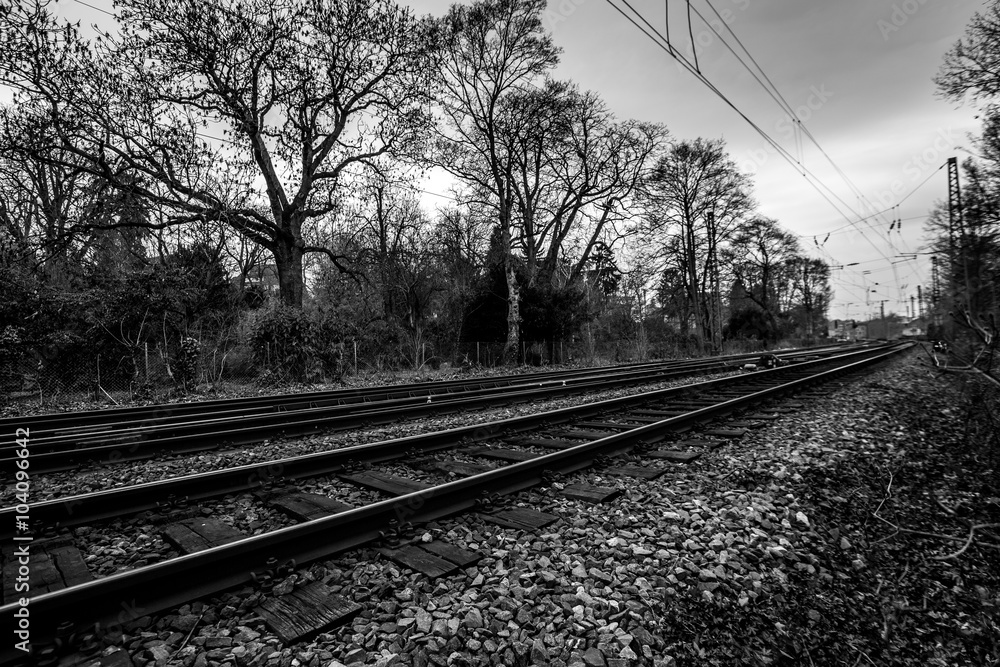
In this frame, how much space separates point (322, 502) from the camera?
4180 mm

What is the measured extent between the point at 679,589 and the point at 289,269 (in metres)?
19.9

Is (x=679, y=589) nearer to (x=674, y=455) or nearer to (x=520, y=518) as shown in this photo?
(x=520, y=518)

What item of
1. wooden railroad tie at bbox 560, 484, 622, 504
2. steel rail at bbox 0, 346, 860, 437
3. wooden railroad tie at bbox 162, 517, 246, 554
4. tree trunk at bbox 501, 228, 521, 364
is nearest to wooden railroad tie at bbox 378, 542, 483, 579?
wooden railroad tie at bbox 162, 517, 246, 554

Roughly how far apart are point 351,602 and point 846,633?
8.87ft

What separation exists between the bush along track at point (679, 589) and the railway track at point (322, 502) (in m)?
0.15

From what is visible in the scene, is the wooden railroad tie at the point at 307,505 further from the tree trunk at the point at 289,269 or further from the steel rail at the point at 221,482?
the tree trunk at the point at 289,269

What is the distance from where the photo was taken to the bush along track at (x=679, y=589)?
8.06 feet

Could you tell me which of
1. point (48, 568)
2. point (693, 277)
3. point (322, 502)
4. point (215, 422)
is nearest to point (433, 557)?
point (322, 502)

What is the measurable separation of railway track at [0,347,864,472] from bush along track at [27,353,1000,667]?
14.0 ft

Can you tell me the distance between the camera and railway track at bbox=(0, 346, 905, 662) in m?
2.60

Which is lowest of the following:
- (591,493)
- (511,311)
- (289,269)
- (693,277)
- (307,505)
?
(591,493)

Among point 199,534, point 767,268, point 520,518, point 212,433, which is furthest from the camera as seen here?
point 767,268

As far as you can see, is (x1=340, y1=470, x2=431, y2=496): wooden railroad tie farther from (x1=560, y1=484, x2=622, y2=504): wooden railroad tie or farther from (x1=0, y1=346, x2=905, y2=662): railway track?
(x1=560, y1=484, x2=622, y2=504): wooden railroad tie

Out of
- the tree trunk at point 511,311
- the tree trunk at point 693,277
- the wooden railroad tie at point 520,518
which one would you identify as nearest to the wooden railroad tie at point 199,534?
the wooden railroad tie at point 520,518
